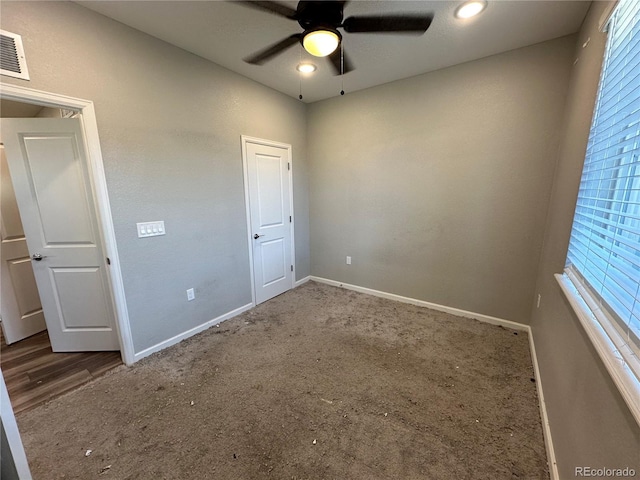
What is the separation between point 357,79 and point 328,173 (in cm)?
124

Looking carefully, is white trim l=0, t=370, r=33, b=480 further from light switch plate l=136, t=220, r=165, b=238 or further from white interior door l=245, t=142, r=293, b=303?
white interior door l=245, t=142, r=293, b=303

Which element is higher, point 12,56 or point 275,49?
point 275,49

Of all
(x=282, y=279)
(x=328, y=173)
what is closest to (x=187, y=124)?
(x=328, y=173)

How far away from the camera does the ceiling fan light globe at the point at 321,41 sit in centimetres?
152

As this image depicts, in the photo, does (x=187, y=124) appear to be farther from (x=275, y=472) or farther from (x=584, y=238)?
(x=584, y=238)

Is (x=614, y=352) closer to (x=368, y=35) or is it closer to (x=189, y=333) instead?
(x=368, y=35)

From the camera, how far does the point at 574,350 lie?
4.26ft

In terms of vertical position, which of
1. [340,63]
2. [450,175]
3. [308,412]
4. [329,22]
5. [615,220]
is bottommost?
[308,412]

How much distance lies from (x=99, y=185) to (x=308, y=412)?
2.31 metres

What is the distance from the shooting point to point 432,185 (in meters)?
2.94

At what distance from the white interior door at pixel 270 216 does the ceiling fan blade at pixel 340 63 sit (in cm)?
121

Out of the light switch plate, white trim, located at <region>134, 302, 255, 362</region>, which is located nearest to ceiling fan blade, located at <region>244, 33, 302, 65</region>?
the light switch plate

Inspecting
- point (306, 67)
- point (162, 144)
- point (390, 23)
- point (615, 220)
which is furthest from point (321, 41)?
point (615, 220)

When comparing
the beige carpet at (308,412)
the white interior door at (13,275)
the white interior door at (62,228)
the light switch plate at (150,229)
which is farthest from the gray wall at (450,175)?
the white interior door at (13,275)
